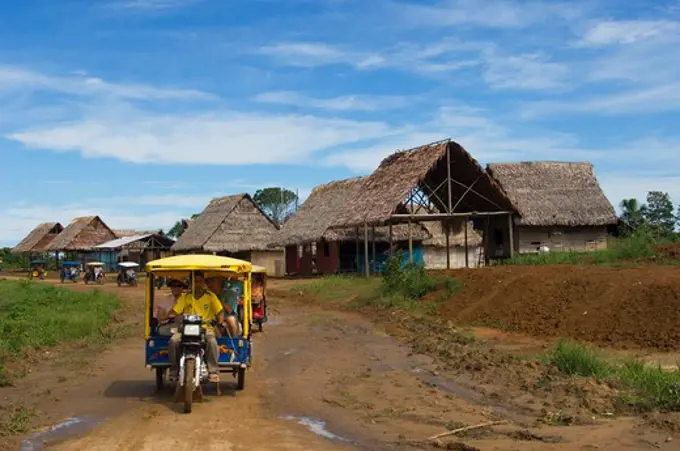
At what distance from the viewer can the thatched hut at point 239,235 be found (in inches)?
1863

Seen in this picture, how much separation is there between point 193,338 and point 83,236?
62901mm

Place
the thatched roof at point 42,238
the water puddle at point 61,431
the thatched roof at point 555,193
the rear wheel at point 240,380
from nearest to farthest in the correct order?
the water puddle at point 61,431, the rear wheel at point 240,380, the thatched roof at point 555,193, the thatched roof at point 42,238

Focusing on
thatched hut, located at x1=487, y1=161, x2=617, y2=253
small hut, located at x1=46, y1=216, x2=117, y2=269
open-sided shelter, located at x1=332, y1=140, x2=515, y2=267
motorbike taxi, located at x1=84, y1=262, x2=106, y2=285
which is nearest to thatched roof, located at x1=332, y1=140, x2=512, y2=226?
open-sided shelter, located at x1=332, y1=140, x2=515, y2=267

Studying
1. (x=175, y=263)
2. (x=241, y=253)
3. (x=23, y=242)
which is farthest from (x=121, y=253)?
(x=175, y=263)

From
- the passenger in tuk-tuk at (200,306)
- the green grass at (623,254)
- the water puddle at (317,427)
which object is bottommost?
the water puddle at (317,427)

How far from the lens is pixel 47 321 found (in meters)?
18.8

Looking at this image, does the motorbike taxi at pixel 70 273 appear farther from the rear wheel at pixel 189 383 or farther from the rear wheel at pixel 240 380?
the rear wheel at pixel 189 383

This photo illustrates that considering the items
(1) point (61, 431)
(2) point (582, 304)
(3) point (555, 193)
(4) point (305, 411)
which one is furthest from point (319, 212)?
(1) point (61, 431)

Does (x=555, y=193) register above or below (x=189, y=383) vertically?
above

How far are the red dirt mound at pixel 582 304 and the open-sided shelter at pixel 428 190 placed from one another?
8.87 m

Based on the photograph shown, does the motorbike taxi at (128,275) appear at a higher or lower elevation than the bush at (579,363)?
higher

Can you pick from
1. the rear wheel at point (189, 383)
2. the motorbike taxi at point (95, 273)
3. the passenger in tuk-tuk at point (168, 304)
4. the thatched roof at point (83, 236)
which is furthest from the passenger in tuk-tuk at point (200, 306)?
the thatched roof at point (83, 236)

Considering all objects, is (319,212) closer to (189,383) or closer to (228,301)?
(228,301)

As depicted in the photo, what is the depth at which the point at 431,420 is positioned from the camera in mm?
8430
